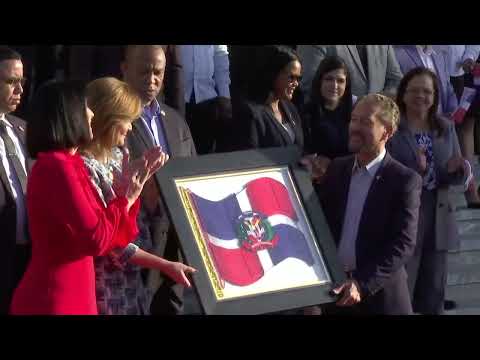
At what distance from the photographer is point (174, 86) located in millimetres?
6957

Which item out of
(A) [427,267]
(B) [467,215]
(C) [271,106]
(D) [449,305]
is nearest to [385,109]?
(C) [271,106]

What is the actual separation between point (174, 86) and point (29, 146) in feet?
7.20

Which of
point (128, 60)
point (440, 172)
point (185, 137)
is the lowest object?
point (440, 172)

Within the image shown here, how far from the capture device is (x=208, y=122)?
7207 millimetres

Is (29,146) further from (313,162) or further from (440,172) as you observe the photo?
(440,172)

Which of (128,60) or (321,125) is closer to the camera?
(128,60)

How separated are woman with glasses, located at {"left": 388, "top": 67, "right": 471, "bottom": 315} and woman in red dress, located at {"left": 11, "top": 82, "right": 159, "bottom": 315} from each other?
2793 mm

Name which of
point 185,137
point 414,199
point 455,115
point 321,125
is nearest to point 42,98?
point 185,137

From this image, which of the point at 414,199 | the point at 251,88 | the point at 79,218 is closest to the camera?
the point at 79,218

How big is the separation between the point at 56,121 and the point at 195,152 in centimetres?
156

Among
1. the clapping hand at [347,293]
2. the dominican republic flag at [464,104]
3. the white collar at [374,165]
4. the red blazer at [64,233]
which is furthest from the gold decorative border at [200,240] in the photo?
the dominican republic flag at [464,104]

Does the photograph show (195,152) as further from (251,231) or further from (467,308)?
(467,308)

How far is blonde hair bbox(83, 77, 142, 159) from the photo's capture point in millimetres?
5176

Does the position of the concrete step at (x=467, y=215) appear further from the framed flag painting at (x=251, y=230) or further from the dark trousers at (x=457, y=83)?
the framed flag painting at (x=251, y=230)
